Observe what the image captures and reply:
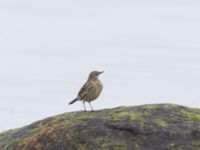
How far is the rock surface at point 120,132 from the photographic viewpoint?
11.4m

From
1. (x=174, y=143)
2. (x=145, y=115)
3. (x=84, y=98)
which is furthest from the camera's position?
(x=84, y=98)

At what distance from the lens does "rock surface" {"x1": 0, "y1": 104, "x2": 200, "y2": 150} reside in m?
11.4

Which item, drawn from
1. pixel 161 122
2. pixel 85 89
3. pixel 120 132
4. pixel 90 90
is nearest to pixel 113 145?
pixel 120 132

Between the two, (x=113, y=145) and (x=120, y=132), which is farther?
(x=120, y=132)

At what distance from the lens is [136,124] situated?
11812 millimetres

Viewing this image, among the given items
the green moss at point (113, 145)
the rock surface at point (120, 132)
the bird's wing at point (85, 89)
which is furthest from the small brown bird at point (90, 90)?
the green moss at point (113, 145)

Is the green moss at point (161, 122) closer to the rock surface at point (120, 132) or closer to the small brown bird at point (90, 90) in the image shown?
the rock surface at point (120, 132)

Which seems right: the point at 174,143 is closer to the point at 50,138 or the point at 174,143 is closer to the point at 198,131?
the point at 198,131

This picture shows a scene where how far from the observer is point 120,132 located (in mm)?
11641

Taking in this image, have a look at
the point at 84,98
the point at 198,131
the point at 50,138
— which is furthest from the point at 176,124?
the point at 84,98

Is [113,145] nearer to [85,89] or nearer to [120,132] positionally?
[120,132]

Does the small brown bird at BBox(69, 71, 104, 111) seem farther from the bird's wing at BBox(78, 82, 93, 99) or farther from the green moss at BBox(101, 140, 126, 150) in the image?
the green moss at BBox(101, 140, 126, 150)

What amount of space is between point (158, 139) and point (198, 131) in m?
0.77

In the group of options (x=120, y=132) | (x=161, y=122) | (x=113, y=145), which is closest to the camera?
(x=113, y=145)
